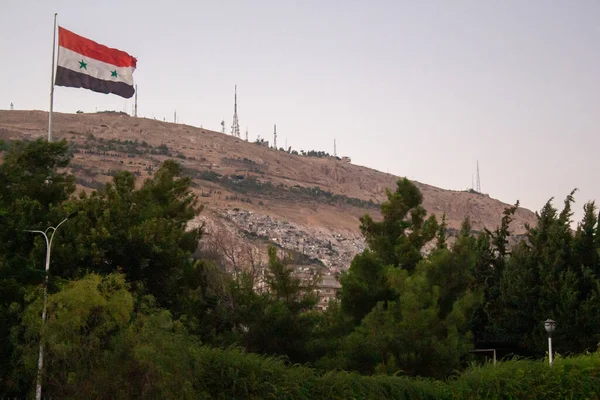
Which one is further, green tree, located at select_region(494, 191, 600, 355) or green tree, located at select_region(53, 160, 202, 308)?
green tree, located at select_region(494, 191, 600, 355)

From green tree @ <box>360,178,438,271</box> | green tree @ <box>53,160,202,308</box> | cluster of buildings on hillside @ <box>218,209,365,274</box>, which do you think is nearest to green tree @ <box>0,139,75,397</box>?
green tree @ <box>53,160,202,308</box>

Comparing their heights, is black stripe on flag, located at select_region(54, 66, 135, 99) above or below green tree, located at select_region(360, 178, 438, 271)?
above

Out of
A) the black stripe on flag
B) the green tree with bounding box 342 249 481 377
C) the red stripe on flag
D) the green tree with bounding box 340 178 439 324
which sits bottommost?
the green tree with bounding box 342 249 481 377

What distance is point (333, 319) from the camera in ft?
114

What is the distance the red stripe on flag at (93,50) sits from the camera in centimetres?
3014

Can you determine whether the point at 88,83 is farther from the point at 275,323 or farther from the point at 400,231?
the point at 400,231

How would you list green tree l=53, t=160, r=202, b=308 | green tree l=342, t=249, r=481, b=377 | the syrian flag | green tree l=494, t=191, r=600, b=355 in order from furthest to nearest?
green tree l=494, t=191, r=600, b=355
green tree l=342, t=249, r=481, b=377
the syrian flag
green tree l=53, t=160, r=202, b=308

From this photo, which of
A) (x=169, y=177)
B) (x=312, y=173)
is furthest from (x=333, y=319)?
(x=312, y=173)

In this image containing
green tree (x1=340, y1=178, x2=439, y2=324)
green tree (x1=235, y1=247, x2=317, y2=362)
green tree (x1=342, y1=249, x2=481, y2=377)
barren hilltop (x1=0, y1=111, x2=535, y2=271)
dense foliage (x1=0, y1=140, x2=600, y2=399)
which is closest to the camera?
dense foliage (x1=0, y1=140, x2=600, y2=399)

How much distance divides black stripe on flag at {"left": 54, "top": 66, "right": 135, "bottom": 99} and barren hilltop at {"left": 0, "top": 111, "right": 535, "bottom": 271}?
58638 mm

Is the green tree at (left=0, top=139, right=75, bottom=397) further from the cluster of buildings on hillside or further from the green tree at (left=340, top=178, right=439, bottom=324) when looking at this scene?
the cluster of buildings on hillside

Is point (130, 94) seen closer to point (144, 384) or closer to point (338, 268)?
point (144, 384)

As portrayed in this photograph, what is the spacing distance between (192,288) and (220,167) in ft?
354

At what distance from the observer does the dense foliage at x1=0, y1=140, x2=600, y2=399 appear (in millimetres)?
21406
